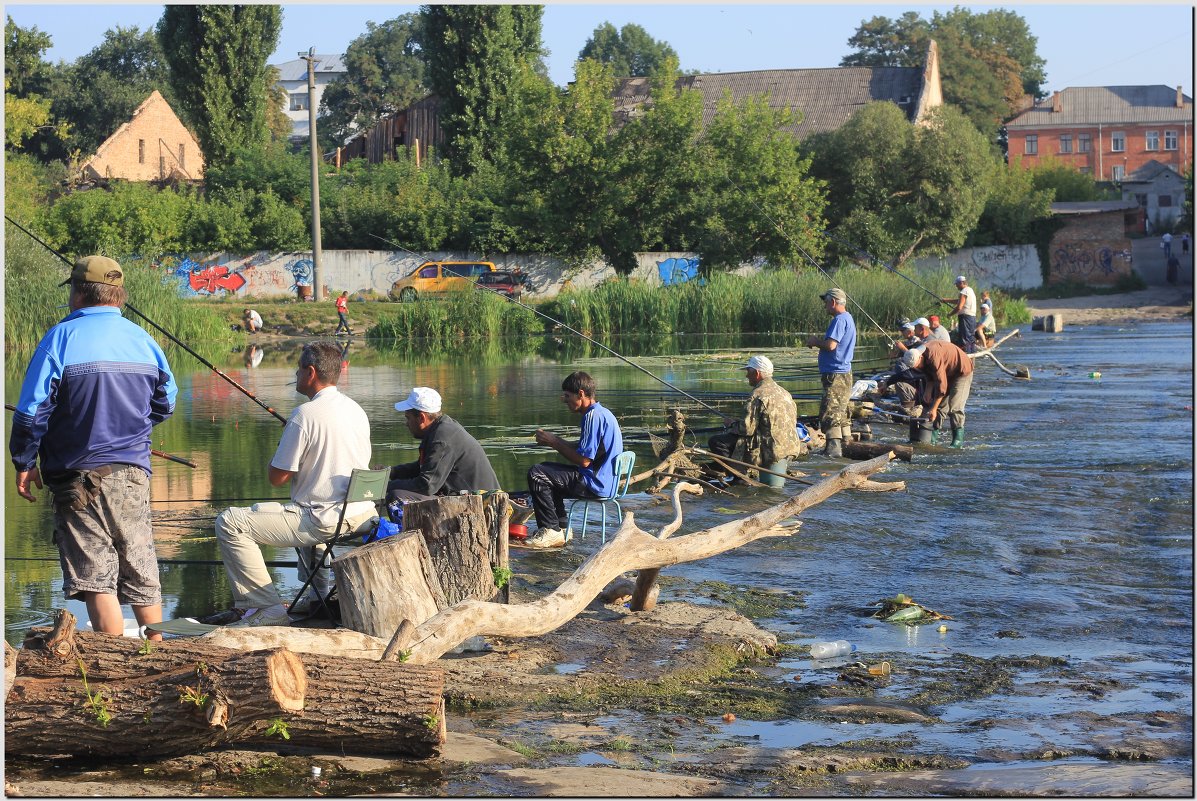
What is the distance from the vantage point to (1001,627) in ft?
27.5

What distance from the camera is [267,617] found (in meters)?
7.28

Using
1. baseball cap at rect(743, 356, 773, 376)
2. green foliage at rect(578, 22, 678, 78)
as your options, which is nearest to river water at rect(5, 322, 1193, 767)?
baseball cap at rect(743, 356, 773, 376)

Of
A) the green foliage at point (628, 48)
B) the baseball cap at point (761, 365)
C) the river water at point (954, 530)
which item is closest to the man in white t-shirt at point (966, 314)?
the river water at point (954, 530)

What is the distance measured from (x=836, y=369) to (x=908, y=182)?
33127 mm

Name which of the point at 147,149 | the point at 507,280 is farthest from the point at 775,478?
the point at 147,149

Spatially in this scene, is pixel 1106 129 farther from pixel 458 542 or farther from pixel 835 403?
pixel 458 542

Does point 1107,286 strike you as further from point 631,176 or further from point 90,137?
point 90,137

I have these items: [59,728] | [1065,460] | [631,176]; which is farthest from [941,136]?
[59,728]

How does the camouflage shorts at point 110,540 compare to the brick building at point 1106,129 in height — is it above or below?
below

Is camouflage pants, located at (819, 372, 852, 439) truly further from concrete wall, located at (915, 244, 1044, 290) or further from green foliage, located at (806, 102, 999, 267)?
concrete wall, located at (915, 244, 1044, 290)

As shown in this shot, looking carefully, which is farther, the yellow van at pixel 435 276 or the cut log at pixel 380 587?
the yellow van at pixel 435 276

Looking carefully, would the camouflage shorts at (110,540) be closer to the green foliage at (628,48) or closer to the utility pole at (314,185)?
the utility pole at (314,185)

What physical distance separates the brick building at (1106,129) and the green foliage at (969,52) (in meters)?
2.47

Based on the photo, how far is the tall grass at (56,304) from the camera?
31578 millimetres
